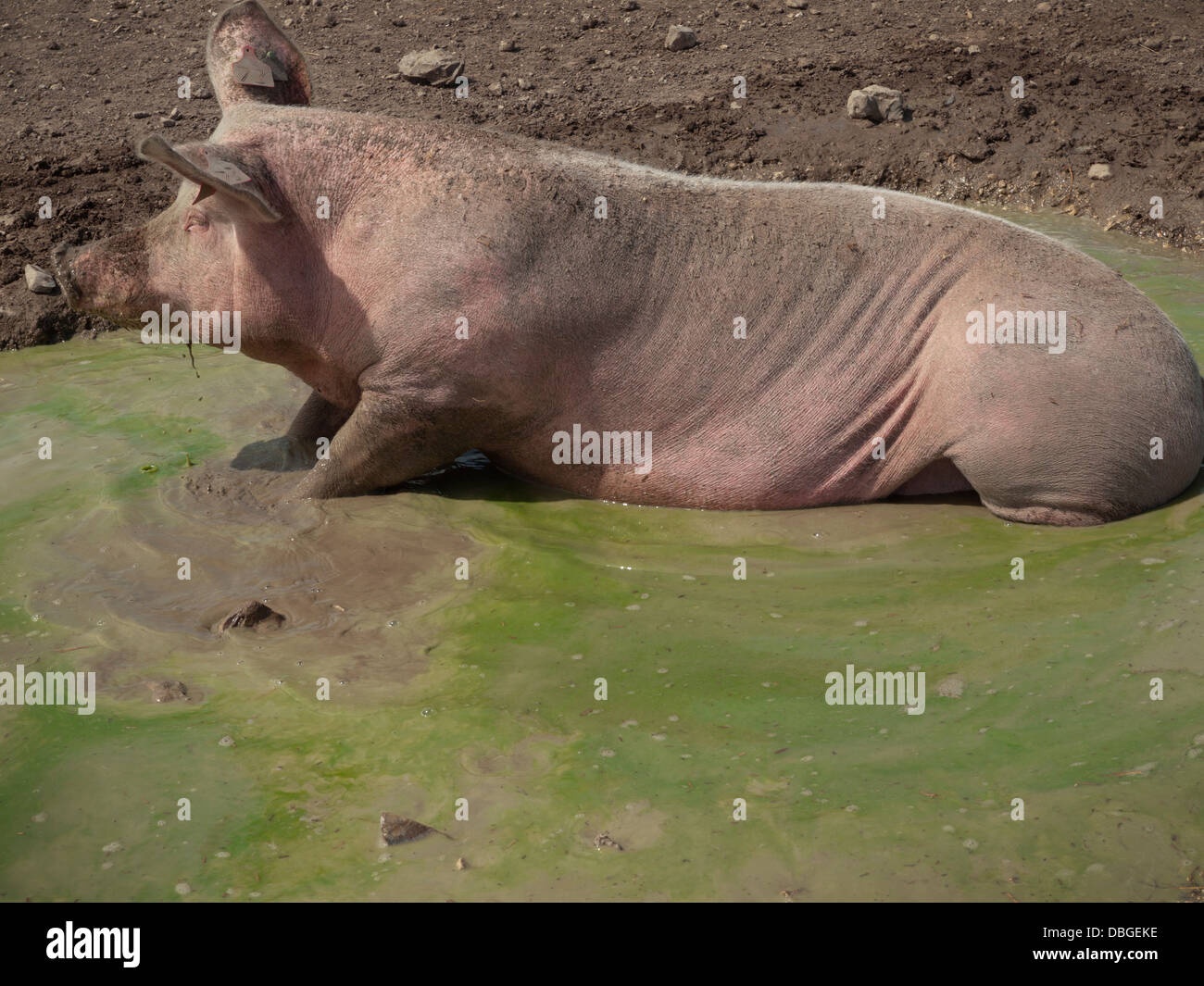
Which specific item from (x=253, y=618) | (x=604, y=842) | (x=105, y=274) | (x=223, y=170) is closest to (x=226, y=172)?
(x=223, y=170)

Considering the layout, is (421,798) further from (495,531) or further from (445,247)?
(445,247)

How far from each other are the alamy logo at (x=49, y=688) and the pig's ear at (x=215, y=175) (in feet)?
6.52

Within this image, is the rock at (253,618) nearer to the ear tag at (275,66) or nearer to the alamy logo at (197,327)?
the alamy logo at (197,327)

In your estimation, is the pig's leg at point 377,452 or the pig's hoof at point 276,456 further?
the pig's hoof at point 276,456

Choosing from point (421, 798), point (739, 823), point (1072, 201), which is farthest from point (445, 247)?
point (1072, 201)

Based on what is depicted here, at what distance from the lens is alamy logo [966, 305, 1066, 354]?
5578mm

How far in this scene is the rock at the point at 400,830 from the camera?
3803 millimetres

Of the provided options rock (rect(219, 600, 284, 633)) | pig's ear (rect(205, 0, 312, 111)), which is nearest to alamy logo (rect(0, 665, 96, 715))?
rock (rect(219, 600, 284, 633))

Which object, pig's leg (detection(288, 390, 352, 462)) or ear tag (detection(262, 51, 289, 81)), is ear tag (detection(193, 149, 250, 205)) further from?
pig's leg (detection(288, 390, 352, 462))

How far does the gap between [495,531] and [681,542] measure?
0.85m

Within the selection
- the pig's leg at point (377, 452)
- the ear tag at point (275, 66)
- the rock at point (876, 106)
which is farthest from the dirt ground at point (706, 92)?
the pig's leg at point (377, 452)

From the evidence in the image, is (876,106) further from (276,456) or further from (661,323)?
(276,456)

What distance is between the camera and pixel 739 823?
384 cm

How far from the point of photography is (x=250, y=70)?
6.13 metres
